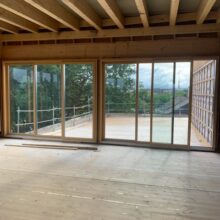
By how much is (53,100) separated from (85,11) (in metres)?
2.96

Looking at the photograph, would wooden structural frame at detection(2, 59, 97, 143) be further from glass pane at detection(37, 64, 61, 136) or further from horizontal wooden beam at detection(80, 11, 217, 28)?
horizontal wooden beam at detection(80, 11, 217, 28)

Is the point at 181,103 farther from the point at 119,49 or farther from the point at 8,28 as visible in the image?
the point at 8,28

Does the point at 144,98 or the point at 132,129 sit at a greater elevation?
the point at 144,98

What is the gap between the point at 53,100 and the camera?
22.5 feet

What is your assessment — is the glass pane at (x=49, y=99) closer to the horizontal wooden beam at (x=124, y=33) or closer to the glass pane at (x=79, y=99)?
the glass pane at (x=79, y=99)

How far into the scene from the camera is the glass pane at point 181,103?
588 cm

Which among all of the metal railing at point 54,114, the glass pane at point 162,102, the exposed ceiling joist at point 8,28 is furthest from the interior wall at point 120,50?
the metal railing at point 54,114

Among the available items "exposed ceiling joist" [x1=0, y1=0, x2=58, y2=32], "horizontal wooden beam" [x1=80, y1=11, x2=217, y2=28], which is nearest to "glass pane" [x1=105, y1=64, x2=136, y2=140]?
"horizontal wooden beam" [x1=80, y1=11, x2=217, y2=28]

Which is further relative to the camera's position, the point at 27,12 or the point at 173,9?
the point at 27,12

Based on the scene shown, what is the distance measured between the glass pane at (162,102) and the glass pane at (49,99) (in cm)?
269

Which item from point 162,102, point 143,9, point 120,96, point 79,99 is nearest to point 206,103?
point 162,102

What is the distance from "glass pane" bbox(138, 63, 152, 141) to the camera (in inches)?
243

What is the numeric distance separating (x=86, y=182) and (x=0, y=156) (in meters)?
2.46

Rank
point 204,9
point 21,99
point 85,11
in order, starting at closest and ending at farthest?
point 204,9
point 85,11
point 21,99
